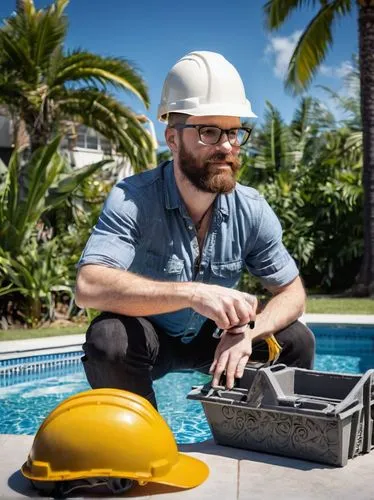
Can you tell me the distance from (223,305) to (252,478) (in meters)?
0.56

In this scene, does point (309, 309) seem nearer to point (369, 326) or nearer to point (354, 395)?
point (369, 326)

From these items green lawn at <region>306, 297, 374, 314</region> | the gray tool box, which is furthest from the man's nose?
green lawn at <region>306, 297, 374, 314</region>

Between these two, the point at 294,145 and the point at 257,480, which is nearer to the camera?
the point at 257,480

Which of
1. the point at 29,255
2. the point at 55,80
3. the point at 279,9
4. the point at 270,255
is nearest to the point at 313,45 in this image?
the point at 279,9

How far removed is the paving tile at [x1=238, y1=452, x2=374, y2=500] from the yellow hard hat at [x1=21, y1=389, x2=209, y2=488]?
0.70 feet

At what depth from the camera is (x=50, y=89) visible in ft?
39.0

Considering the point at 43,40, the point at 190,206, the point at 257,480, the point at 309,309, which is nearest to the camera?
the point at 257,480

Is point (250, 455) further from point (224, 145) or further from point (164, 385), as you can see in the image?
point (164, 385)

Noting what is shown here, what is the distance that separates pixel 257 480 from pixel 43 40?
1043 centimetres

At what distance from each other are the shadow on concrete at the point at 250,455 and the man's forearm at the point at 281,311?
1.41 feet

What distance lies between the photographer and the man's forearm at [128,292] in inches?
99.0

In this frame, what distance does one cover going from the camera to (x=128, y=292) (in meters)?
2.54

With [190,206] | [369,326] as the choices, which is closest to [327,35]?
[369,326]

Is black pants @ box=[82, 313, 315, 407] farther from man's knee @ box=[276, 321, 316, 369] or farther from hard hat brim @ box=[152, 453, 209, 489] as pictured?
hard hat brim @ box=[152, 453, 209, 489]
